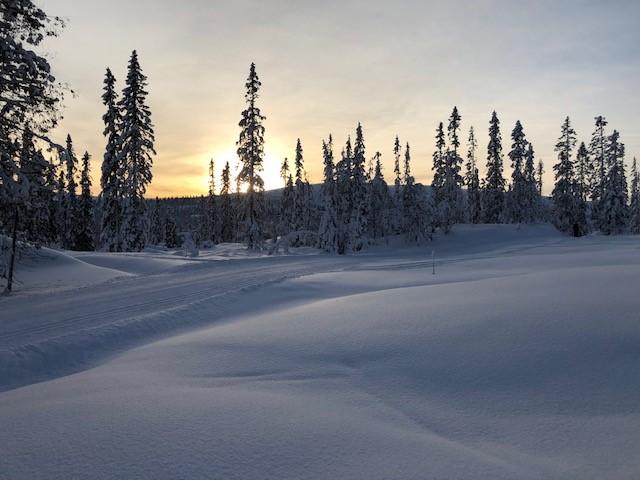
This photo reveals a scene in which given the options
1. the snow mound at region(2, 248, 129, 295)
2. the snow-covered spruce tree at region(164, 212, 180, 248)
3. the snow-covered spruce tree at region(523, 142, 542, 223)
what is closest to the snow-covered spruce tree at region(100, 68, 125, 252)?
the snow mound at region(2, 248, 129, 295)

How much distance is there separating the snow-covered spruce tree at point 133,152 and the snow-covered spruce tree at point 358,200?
17.5m

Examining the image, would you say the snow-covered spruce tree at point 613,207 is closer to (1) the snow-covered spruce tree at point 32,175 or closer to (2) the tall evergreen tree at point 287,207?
(2) the tall evergreen tree at point 287,207

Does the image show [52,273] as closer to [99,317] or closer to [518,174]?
[99,317]

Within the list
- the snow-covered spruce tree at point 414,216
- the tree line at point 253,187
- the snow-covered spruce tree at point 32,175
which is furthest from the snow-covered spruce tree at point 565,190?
the snow-covered spruce tree at point 32,175

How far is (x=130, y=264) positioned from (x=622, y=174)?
196 feet

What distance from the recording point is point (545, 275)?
31.2ft

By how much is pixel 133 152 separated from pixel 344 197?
64.5 feet

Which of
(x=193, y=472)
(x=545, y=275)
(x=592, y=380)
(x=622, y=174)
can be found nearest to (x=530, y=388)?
(x=592, y=380)

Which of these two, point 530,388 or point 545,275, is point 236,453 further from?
point 545,275

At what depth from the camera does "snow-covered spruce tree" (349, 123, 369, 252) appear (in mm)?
37969

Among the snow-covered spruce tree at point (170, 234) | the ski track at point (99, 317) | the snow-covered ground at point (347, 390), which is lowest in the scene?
the ski track at point (99, 317)

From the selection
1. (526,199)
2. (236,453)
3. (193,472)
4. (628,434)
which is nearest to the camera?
(193,472)

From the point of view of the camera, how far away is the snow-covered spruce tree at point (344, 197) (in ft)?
121

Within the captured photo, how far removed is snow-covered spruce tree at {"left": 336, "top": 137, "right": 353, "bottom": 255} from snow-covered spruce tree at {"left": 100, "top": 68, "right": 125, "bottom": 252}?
17.9 metres
